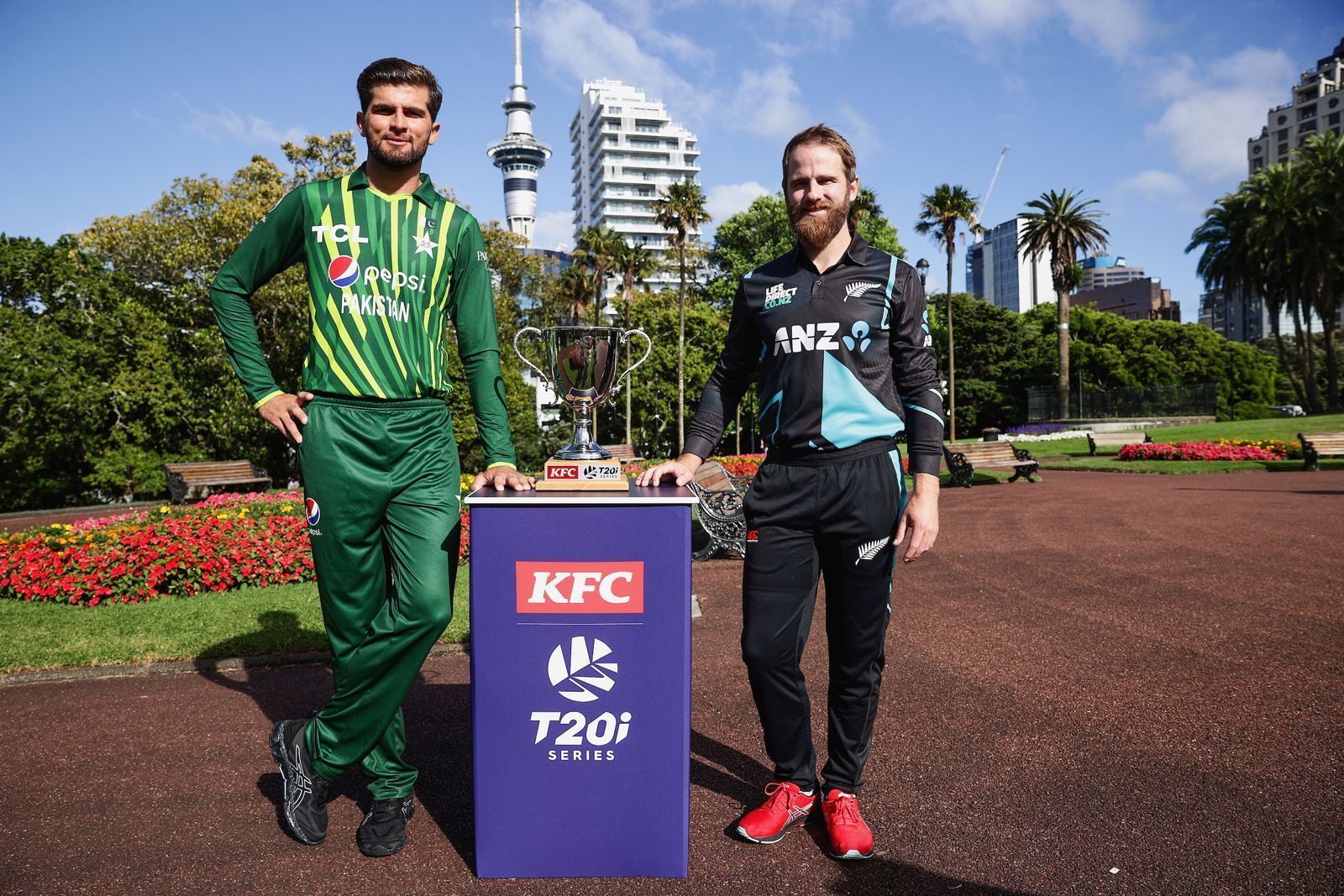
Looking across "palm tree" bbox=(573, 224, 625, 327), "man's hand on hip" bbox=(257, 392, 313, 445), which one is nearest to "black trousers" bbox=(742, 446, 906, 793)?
"man's hand on hip" bbox=(257, 392, 313, 445)

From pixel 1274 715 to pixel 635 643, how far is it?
141 inches

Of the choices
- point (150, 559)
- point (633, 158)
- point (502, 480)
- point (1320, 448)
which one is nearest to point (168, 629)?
point (150, 559)

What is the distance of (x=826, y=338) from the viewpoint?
3.05 meters

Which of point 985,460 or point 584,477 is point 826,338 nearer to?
point 584,477

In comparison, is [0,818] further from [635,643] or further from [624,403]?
[624,403]

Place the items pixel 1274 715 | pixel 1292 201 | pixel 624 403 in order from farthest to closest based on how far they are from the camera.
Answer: pixel 1292 201 → pixel 624 403 → pixel 1274 715

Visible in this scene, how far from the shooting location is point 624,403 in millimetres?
44344

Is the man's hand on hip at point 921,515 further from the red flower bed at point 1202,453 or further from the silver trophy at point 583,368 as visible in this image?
the red flower bed at point 1202,453

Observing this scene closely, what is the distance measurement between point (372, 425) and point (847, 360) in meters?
1.66

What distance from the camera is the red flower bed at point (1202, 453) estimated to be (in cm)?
2091

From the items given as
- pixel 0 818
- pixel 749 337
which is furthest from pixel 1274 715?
pixel 0 818

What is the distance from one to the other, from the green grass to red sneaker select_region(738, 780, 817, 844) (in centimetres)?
321

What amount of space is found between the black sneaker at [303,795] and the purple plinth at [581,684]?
0.68m

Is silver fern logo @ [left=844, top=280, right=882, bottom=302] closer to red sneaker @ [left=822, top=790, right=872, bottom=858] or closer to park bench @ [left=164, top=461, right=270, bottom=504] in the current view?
red sneaker @ [left=822, top=790, right=872, bottom=858]
